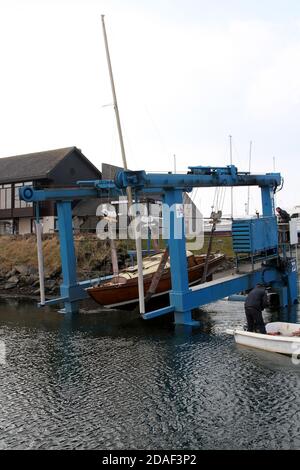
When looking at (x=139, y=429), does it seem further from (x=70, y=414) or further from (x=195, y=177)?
(x=195, y=177)

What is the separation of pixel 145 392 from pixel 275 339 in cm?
420

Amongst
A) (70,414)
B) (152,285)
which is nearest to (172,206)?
(152,285)

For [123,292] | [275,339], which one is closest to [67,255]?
[123,292]

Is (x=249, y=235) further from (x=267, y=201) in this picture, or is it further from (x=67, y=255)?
(x=67, y=255)

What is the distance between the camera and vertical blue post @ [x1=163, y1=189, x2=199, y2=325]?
1555cm

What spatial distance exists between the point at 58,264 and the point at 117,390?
21.1 m

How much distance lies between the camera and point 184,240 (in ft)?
51.5

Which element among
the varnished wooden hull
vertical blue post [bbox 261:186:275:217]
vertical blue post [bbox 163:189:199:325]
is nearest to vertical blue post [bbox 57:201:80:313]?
the varnished wooden hull

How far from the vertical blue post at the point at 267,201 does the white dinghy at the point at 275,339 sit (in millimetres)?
7075

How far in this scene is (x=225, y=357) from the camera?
40.8 feet

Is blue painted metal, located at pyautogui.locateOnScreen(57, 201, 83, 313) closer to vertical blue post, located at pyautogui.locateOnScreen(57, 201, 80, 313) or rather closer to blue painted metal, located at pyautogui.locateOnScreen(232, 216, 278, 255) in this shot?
vertical blue post, located at pyautogui.locateOnScreen(57, 201, 80, 313)

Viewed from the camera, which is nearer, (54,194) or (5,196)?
(54,194)

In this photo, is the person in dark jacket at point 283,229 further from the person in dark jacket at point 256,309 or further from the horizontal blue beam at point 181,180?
the person in dark jacket at point 256,309
